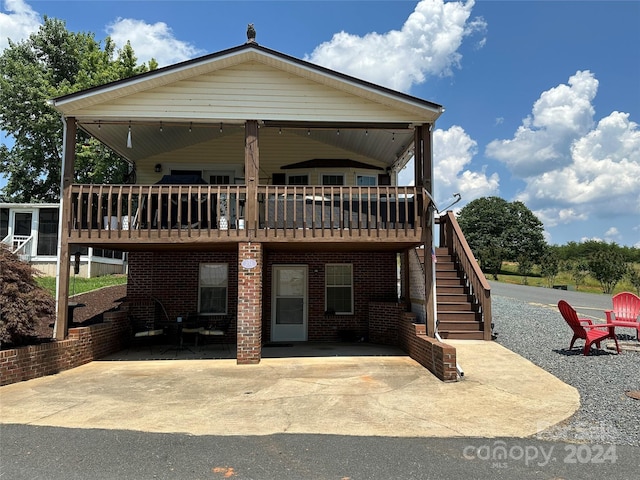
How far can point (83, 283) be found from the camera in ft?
60.2

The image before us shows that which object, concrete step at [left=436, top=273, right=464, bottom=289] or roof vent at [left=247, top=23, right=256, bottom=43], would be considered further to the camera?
concrete step at [left=436, top=273, right=464, bottom=289]

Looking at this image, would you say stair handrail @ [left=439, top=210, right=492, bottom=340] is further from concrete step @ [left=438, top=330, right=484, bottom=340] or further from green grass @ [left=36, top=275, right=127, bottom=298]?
green grass @ [left=36, top=275, right=127, bottom=298]

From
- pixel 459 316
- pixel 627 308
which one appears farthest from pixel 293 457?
pixel 627 308

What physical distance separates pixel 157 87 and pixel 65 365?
20.0 ft

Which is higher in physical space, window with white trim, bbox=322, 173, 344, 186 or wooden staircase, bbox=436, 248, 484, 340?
window with white trim, bbox=322, 173, 344, 186

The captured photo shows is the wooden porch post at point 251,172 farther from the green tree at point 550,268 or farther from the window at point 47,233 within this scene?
the green tree at point 550,268

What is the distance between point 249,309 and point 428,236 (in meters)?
4.13

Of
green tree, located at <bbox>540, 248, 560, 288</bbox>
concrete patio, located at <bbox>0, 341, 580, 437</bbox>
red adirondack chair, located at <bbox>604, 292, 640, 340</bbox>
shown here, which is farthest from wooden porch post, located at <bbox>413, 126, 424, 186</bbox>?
green tree, located at <bbox>540, 248, 560, 288</bbox>

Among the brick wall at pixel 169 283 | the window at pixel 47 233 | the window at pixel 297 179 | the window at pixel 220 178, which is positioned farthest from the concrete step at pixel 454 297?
the window at pixel 47 233

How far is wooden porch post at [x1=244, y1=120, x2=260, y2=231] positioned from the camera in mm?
9297

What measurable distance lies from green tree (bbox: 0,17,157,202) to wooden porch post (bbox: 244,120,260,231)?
17.5m

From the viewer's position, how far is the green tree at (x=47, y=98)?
2489 centimetres

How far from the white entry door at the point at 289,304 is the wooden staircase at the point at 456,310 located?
378 centimetres

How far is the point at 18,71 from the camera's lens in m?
25.8
